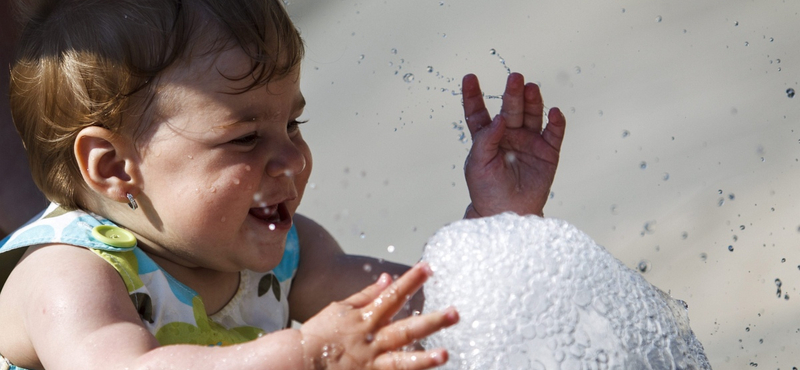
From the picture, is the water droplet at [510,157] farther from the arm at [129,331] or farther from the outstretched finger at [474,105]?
the arm at [129,331]

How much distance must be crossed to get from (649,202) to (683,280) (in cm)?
21

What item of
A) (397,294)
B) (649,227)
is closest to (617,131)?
(649,227)

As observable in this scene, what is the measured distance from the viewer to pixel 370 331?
2.62 feet

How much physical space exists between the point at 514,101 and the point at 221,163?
47 cm

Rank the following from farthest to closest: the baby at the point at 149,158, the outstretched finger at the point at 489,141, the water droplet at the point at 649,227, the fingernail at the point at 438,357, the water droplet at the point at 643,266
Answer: the water droplet at the point at 649,227, the water droplet at the point at 643,266, the outstretched finger at the point at 489,141, the baby at the point at 149,158, the fingernail at the point at 438,357

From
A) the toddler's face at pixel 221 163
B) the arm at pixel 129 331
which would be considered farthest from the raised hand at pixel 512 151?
the arm at pixel 129 331

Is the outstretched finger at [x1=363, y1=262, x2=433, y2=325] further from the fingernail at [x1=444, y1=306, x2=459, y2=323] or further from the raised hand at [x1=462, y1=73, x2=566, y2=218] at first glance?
the raised hand at [x1=462, y1=73, x2=566, y2=218]

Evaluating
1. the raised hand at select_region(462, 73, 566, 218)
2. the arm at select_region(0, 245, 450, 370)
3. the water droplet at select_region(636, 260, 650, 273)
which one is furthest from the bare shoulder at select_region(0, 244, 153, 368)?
the water droplet at select_region(636, 260, 650, 273)

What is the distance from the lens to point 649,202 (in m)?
1.77

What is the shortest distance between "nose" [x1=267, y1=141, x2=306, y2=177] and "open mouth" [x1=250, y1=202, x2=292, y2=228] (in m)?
0.06

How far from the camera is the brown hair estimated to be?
39.8 inches

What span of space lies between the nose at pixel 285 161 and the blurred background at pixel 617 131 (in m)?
0.73

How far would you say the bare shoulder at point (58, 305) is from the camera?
902 mm

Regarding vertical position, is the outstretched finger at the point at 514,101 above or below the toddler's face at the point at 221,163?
above
